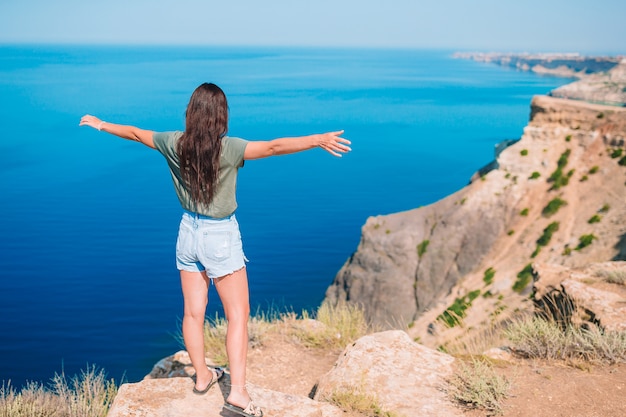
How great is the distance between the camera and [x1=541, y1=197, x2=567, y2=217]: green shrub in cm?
3199

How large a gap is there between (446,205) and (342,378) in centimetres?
3324

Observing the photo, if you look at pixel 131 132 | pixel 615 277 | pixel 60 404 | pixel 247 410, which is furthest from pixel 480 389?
pixel 615 277

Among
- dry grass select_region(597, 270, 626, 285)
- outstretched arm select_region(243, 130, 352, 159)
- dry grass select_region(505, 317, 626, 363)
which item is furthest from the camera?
dry grass select_region(597, 270, 626, 285)

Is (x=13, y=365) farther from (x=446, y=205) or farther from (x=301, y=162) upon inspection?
(x=301, y=162)

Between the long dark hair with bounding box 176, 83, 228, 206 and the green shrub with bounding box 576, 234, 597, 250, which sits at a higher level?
the long dark hair with bounding box 176, 83, 228, 206

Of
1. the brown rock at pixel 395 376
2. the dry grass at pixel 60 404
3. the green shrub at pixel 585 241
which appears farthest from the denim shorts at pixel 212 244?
the green shrub at pixel 585 241

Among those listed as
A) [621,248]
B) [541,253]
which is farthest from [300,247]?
[621,248]

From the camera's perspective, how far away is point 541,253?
96.7 ft

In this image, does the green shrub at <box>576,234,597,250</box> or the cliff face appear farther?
the cliff face

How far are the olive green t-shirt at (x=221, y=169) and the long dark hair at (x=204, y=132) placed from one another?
65 mm

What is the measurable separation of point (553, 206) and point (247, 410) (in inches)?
1223

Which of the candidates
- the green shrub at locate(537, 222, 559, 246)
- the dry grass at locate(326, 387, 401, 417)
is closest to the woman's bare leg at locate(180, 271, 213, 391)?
the dry grass at locate(326, 387, 401, 417)

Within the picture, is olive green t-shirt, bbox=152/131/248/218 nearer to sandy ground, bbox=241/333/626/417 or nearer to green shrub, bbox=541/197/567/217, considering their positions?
sandy ground, bbox=241/333/626/417

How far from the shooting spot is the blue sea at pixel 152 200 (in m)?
40.1
